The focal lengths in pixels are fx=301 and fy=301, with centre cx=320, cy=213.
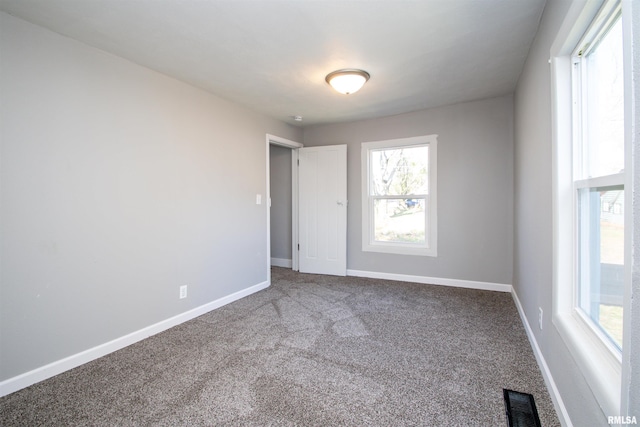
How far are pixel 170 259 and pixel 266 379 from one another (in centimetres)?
153

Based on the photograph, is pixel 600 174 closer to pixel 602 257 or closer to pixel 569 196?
pixel 569 196

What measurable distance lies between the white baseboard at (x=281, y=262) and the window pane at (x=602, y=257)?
4184mm

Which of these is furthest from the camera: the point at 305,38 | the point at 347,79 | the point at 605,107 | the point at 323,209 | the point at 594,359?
the point at 323,209

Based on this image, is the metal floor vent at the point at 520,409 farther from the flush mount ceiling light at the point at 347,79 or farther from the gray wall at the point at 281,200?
the gray wall at the point at 281,200

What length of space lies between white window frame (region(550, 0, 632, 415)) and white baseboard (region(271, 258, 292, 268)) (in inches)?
Answer: 160

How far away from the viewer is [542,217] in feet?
6.57

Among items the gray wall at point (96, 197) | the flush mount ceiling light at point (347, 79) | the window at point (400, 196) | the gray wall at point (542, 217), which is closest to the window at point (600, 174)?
the gray wall at point (542, 217)

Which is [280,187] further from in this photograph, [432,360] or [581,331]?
[581,331]

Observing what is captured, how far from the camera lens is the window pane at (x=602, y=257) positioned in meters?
1.16

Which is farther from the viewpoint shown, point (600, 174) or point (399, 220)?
point (399, 220)

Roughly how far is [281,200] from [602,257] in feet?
14.6

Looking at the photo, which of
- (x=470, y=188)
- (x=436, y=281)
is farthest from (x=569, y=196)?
(x=436, y=281)

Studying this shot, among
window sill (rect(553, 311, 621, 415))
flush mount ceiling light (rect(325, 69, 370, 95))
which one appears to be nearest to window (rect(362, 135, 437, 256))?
flush mount ceiling light (rect(325, 69, 370, 95))

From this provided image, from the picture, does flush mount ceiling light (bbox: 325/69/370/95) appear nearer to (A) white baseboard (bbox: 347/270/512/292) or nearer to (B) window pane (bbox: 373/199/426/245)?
(B) window pane (bbox: 373/199/426/245)
